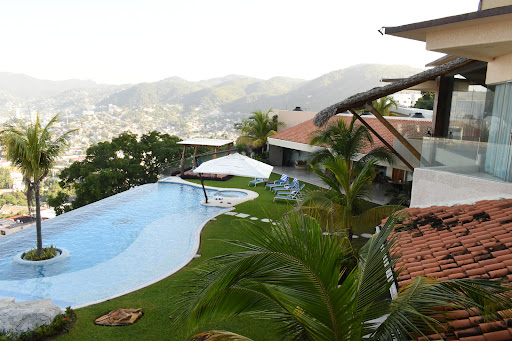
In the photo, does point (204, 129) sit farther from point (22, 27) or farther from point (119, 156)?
point (22, 27)

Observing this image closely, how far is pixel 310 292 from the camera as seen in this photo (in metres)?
3.49

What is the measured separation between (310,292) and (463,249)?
12.8ft

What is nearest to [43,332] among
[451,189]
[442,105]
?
[451,189]

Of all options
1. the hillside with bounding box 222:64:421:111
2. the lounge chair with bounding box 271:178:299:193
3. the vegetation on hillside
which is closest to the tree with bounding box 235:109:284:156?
the vegetation on hillside

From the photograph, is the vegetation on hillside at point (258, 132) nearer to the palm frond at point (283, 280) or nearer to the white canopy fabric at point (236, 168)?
the white canopy fabric at point (236, 168)

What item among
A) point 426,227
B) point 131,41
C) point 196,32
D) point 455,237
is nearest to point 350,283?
point 455,237

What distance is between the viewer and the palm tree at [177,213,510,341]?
3.44 meters

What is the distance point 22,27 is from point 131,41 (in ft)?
113

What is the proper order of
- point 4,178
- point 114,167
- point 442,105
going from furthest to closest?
1. point 4,178
2. point 114,167
3. point 442,105

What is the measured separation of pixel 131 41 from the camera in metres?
139

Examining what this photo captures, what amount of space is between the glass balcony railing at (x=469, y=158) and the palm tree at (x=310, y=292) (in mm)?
5419

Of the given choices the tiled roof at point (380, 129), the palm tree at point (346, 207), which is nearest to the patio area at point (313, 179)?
the tiled roof at point (380, 129)

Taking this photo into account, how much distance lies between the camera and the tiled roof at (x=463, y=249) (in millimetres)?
3943

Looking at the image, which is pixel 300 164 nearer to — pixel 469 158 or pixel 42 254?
pixel 42 254
